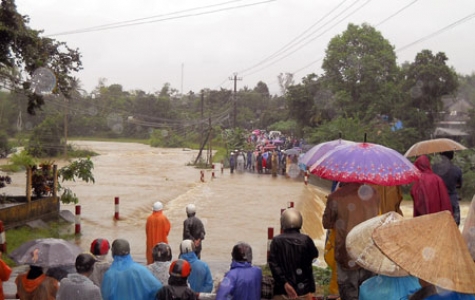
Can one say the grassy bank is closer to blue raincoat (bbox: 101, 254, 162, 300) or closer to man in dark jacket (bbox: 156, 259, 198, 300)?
blue raincoat (bbox: 101, 254, 162, 300)

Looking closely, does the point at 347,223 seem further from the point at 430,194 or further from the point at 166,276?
the point at 166,276

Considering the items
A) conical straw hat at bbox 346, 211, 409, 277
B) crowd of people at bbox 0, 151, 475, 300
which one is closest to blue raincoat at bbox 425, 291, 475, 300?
crowd of people at bbox 0, 151, 475, 300

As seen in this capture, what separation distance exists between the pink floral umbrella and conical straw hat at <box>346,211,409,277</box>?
160 cm

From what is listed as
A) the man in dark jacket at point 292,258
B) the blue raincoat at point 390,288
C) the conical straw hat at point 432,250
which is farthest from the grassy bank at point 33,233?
the conical straw hat at point 432,250

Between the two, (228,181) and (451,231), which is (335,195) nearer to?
(451,231)

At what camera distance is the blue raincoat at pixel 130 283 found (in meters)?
4.86

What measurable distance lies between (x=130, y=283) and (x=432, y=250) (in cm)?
260

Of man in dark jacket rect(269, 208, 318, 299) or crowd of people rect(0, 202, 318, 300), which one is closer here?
crowd of people rect(0, 202, 318, 300)

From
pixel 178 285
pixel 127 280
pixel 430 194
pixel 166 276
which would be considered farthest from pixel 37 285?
pixel 430 194

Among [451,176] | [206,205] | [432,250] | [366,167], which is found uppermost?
[366,167]

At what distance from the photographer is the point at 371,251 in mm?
4223

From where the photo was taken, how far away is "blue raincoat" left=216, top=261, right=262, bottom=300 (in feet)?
15.9

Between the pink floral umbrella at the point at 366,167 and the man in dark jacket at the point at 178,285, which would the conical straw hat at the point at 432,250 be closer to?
the man in dark jacket at the point at 178,285

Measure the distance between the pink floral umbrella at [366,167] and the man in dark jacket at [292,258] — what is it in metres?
1.20
